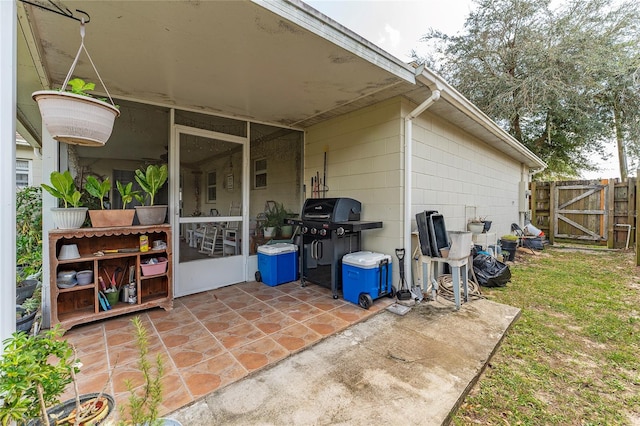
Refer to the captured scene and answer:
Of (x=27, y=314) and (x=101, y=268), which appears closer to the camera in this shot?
(x=27, y=314)

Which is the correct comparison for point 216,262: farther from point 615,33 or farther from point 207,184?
point 615,33

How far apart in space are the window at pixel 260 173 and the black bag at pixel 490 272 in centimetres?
359

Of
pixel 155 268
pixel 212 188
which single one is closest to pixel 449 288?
pixel 212 188

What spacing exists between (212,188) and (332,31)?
2582mm

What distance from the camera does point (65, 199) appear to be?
2510 millimetres

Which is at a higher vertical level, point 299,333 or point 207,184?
point 207,184

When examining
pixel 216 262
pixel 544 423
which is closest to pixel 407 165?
pixel 544 423

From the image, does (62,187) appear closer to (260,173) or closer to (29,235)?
(29,235)

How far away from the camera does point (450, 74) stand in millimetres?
9055

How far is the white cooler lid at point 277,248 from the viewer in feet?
12.9

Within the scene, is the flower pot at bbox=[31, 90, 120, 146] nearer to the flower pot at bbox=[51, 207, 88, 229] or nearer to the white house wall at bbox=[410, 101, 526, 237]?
the flower pot at bbox=[51, 207, 88, 229]

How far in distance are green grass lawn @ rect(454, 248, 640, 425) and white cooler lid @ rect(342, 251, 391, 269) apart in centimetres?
137

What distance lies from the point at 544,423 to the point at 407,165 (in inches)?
102

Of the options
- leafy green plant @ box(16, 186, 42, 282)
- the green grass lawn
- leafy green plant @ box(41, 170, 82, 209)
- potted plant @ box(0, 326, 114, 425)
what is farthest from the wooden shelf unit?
the green grass lawn
